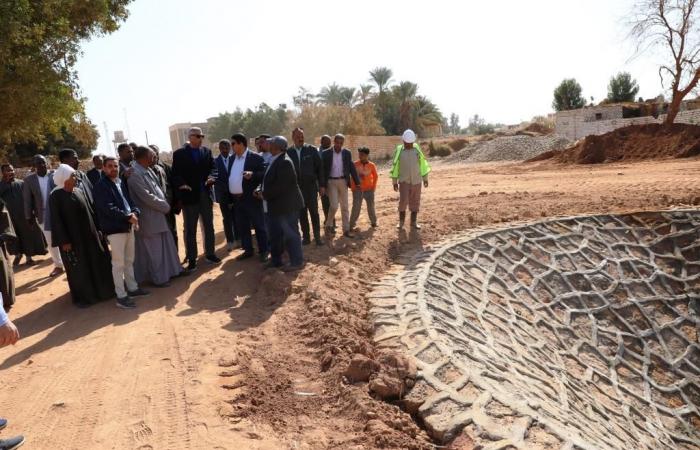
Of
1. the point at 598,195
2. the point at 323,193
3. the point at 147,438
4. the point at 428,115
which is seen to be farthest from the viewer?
the point at 428,115

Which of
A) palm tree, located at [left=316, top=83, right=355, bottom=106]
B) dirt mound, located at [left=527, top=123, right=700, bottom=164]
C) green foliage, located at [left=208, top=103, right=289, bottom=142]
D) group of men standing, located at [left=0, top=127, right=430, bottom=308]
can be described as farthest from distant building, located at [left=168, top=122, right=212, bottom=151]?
group of men standing, located at [left=0, top=127, right=430, bottom=308]

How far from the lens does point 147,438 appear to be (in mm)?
3031

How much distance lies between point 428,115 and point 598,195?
2990 cm

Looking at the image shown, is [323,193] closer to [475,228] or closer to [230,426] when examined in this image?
[475,228]

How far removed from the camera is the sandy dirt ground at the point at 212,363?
3.12m

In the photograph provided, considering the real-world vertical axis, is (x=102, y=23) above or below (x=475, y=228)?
above

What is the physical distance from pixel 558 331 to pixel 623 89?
123 feet

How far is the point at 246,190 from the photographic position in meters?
6.53

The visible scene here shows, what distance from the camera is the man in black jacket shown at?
17.1ft

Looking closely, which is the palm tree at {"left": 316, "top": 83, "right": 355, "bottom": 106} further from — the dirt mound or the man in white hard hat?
the man in white hard hat

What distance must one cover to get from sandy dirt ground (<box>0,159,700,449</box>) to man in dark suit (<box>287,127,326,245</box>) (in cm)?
66

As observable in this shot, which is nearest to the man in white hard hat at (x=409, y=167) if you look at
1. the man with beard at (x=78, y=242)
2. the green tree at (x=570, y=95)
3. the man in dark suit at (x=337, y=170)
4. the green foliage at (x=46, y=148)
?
the man in dark suit at (x=337, y=170)

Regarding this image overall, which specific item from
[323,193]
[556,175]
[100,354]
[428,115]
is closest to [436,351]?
[100,354]

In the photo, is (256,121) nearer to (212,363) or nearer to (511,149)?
(511,149)
